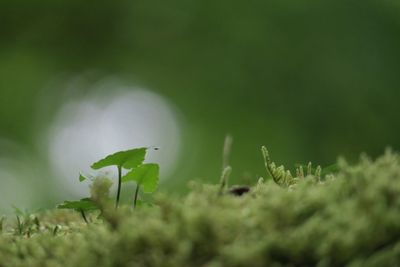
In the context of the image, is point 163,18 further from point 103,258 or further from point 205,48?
point 103,258

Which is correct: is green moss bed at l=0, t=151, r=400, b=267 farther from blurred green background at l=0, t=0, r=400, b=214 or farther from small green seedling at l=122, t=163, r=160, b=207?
blurred green background at l=0, t=0, r=400, b=214

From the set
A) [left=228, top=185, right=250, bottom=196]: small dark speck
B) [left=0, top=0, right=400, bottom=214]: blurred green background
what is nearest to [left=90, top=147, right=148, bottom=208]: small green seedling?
[left=228, top=185, right=250, bottom=196]: small dark speck

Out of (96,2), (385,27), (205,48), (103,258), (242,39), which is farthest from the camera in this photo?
A: (96,2)

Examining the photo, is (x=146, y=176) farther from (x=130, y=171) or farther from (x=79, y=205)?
(x=79, y=205)

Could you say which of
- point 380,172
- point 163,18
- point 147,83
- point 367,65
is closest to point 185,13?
point 163,18

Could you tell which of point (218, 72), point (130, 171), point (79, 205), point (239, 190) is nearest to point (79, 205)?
point (79, 205)

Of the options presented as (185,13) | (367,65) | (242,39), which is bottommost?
(367,65)

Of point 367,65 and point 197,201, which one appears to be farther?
point 367,65
